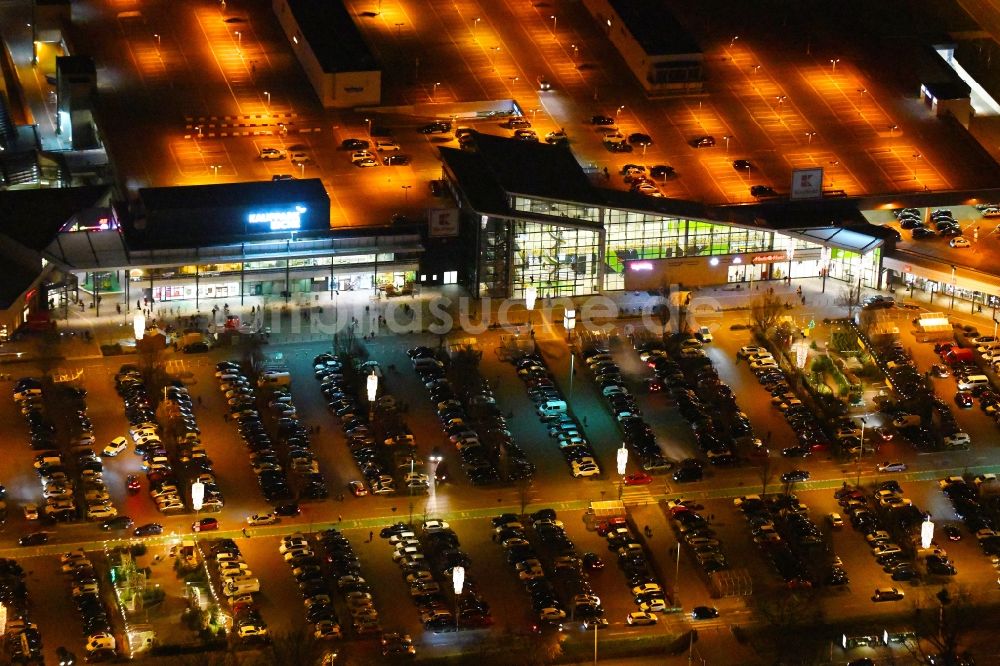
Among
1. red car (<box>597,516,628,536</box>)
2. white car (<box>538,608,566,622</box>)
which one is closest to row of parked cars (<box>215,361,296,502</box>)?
red car (<box>597,516,628,536</box>)

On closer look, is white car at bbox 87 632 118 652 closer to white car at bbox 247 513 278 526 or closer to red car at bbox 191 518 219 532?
red car at bbox 191 518 219 532

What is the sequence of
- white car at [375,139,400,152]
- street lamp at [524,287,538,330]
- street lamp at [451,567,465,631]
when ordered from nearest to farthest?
1. street lamp at [451,567,465,631]
2. street lamp at [524,287,538,330]
3. white car at [375,139,400,152]

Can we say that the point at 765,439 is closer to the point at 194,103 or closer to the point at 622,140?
the point at 622,140

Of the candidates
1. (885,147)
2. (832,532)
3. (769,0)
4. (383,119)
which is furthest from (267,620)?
(769,0)

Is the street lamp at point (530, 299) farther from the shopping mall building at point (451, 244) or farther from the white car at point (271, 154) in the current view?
the white car at point (271, 154)

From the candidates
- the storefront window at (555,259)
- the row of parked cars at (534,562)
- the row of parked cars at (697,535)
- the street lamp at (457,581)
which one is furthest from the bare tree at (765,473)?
the storefront window at (555,259)

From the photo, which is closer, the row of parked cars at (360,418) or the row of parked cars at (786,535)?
the row of parked cars at (786,535)

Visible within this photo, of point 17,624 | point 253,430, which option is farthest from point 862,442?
point 17,624
